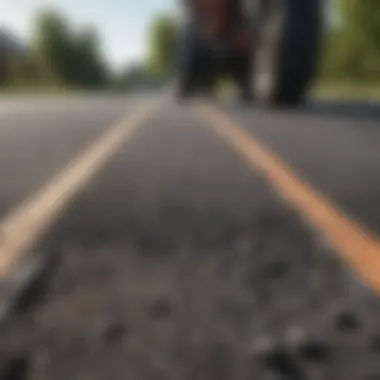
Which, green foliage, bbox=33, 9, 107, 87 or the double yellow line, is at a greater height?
the double yellow line

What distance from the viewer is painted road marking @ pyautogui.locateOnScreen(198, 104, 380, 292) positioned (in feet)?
9.53

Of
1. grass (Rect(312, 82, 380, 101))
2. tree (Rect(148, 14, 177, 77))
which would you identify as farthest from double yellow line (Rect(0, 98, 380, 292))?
tree (Rect(148, 14, 177, 77))

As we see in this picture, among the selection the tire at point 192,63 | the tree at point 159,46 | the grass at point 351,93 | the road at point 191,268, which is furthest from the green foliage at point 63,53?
the road at point 191,268

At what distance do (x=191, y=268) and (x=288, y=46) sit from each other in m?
10.2

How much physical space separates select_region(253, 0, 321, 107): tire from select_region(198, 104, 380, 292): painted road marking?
5431 mm

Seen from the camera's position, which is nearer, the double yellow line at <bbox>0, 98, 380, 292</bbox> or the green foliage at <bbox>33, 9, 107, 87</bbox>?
the double yellow line at <bbox>0, 98, 380, 292</bbox>

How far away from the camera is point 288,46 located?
→ 41.6 ft

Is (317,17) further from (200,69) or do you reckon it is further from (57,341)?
(57,341)

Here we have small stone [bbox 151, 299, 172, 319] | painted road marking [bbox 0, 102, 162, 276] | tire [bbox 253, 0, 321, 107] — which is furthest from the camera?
tire [bbox 253, 0, 321, 107]

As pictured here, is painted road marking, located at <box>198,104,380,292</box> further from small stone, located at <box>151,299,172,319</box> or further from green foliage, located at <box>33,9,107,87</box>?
green foliage, located at <box>33,9,107,87</box>

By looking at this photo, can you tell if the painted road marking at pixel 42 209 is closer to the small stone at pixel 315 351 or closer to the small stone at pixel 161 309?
the small stone at pixel 161 309

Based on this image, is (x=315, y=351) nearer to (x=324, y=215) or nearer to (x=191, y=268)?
(x=191, y=268)

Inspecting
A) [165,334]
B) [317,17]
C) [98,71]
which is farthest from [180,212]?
[98,71]

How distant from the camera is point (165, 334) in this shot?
210cm
